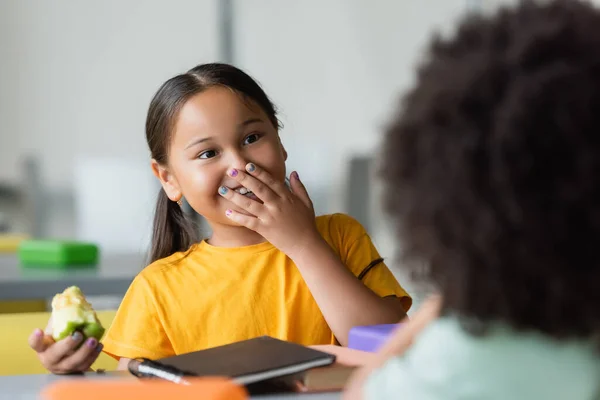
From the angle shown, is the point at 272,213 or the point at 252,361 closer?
the point at 252,361

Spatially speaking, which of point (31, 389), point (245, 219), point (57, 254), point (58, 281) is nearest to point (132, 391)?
point (31, 389)

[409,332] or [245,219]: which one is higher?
[245,219]

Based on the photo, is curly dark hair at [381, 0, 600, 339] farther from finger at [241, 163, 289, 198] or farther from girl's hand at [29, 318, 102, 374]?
finger at [241, 163, 289, 198]

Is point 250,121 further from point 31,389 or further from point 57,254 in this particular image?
point 57,254

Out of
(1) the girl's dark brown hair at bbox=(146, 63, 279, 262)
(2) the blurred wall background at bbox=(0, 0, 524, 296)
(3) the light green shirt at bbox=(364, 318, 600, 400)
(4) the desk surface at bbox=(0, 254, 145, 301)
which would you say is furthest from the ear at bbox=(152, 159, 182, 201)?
(2) the blurred wall background at bbox=(0, 0, 524, 296)

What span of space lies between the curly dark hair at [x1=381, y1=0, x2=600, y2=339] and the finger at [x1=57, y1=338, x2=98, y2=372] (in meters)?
0.56

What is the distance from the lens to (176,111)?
53.8 inches

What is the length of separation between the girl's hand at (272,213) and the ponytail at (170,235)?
234 mm

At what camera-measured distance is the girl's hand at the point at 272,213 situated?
126 centimetres

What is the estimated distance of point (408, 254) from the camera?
1.88 ft

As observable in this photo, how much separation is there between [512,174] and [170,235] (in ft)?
3.40

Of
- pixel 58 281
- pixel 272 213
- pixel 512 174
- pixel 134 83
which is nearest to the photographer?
pixel 512 174

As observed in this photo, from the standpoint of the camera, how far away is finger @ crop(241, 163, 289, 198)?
1.27 metres

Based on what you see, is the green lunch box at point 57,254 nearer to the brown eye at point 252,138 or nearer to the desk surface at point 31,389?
the brown eye at point 252,138
